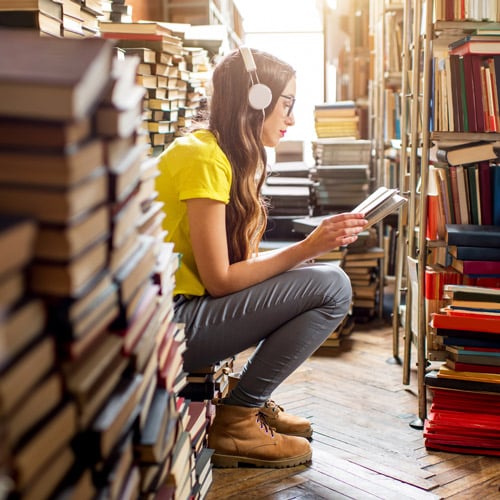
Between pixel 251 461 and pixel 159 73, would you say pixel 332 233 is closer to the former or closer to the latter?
pixel 251 461

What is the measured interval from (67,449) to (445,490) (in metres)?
1.29

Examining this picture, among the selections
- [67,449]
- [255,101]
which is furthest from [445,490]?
[67,449]

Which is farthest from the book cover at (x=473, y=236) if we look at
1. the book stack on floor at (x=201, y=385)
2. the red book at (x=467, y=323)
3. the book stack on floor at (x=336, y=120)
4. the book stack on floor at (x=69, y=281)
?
the book stack on floor at (x=336, y=120)

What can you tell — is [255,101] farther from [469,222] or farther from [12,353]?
[12,353]

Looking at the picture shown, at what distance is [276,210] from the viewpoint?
3.82 m

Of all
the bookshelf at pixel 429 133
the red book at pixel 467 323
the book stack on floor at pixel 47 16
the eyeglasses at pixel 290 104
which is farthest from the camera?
the bookshelf at pixel 429 133

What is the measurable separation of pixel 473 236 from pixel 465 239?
0.9 inches

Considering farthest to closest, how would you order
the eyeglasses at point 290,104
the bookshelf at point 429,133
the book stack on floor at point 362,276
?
the book stack on floor at point 362,276 → the bookshelf at point 429,133 → the eyeglasses at point 290,104

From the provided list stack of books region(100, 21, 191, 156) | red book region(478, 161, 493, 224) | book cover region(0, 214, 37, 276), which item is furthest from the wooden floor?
book cover region(0, 214, 37, 276)

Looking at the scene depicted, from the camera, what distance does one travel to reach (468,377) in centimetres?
212

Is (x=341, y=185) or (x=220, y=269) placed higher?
(x=341, y=185)

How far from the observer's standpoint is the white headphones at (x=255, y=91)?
1.84 m

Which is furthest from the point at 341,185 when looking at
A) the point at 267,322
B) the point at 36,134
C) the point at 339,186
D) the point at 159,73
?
the point at 36,134

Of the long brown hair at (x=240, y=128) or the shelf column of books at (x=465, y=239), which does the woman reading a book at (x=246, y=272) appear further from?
the shelf column of books at (x=465, y=239)
